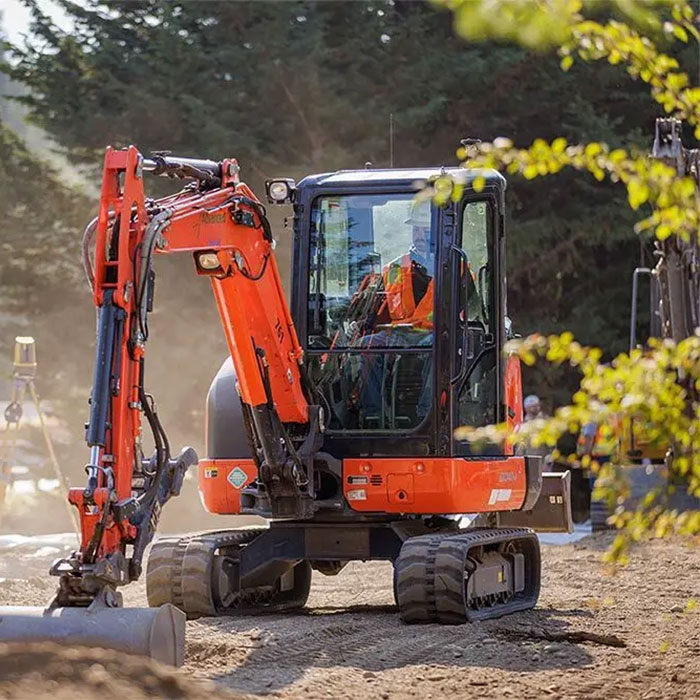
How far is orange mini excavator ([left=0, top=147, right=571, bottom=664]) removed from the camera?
10.2 metres

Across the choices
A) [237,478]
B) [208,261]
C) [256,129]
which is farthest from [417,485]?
[256,129]

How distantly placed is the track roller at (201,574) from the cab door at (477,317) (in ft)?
5.53

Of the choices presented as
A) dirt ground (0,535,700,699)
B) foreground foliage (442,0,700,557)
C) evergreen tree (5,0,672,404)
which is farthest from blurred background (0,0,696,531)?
foreground foliage (442,0,700,557)

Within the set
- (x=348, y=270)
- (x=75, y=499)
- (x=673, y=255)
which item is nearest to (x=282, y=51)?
(x=673, y=255)

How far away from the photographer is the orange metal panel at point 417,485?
34.7ft

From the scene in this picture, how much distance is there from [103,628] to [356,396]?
141 inches

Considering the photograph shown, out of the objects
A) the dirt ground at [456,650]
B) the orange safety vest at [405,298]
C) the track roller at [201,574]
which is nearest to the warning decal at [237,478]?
the track roller at [201,574]

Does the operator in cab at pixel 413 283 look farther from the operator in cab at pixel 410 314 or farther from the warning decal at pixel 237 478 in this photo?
the warning decal at pixel 237 478

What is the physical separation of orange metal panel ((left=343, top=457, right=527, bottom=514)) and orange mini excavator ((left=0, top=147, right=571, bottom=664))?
0.03ft

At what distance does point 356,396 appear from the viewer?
11.0 metres

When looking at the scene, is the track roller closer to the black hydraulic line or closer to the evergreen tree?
the black hydraulic line

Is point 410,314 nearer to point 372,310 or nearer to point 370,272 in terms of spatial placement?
point 372,310

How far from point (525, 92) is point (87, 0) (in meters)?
6.64

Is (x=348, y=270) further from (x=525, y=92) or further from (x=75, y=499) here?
(x=525, y=92)
